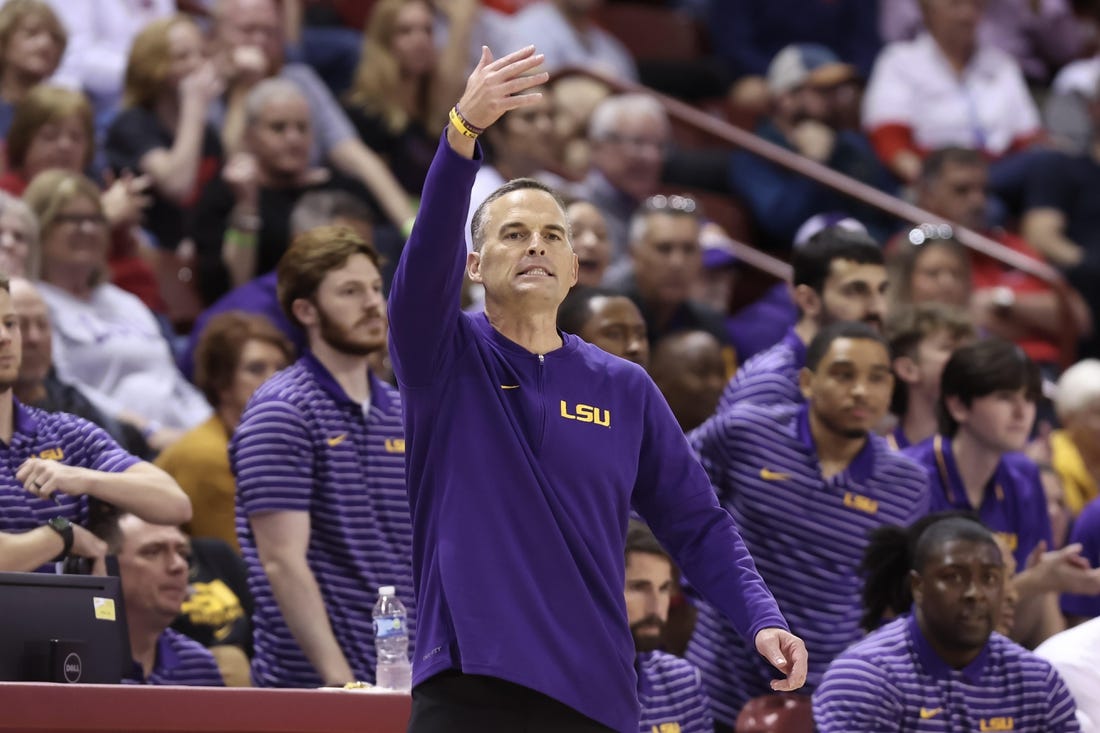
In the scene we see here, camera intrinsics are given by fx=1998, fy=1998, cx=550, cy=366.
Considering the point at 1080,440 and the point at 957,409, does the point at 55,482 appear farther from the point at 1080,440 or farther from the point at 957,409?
the point at 1080,440

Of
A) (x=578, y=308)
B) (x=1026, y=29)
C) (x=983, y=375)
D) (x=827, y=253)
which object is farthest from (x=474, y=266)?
(x=1026, y=29)

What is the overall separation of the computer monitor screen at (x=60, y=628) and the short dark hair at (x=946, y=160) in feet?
19.5

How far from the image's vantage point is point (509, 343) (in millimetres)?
3863

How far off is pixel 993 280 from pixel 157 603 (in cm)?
526

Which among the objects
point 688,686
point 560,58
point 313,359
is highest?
point 560,58

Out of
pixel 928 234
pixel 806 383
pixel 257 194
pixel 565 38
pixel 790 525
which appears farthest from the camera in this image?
pixel 565 38

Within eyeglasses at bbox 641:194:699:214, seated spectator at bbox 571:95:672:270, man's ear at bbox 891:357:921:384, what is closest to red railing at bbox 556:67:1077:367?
seated spectator at bbox 571:95:672:270

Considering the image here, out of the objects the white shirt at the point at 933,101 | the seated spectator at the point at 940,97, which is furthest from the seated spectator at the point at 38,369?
the white shirt at the point at 933,101

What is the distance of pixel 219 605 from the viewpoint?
6.11 meters

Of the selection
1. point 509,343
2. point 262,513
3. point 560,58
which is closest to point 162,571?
point 262,513

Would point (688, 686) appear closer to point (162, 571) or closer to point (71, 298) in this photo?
point (162, 571)

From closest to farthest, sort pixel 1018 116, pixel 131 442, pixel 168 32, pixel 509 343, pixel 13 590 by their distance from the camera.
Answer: pixel 509 343
pixel 13 590
pixel 131 442
pixel 168 32
pixel 1018 116

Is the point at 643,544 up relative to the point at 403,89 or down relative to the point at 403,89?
down

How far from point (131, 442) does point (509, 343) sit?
267 centimetres
